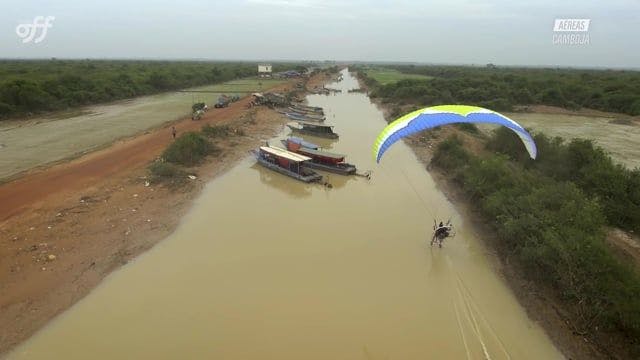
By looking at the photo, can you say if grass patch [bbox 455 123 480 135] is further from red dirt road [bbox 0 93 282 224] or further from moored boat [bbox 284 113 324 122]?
red dirt road [bbox 0 93 282 224]

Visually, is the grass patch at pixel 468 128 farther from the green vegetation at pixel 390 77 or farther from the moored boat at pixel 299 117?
the green vegetation at pixel 390 77

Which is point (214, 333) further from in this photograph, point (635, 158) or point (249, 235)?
point (635, 158)

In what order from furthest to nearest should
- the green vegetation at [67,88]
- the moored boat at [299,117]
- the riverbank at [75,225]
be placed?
the green vegetation at [67,88], the moored boat at [299,117], the riverbank at [75,225]

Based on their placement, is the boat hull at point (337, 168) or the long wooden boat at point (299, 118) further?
the long wooden boat at point (299, 118)

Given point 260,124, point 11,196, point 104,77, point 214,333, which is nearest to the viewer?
point 214,333

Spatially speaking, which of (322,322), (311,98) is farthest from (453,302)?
(311,98)

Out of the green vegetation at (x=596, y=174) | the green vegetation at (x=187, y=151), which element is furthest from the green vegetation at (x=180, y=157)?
the green vegetation at (x=596, y=174)
